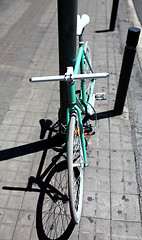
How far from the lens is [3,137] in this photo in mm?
3820

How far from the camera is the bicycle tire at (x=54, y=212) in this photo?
9.01 ft

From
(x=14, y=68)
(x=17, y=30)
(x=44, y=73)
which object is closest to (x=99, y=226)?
(x=44, y=73)

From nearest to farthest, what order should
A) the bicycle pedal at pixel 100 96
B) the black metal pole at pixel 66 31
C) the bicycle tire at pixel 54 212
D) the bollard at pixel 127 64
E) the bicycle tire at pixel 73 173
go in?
the bicycle tire at pixel 73 173, the black metal pole at pixel 66 31, the bicycle tire at pixel 54 212, the bollard at pixel 127 64, the bicycle pedal at pixel 100 96

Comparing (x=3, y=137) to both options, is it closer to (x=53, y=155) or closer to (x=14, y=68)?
(x=53, y=155)

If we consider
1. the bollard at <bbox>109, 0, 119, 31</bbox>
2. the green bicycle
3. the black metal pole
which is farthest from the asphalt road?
the black metal pole

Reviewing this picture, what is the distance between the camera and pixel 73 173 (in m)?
2.81

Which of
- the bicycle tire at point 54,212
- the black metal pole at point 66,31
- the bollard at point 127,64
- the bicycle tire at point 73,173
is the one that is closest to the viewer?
the bicycle tire at point 73,173

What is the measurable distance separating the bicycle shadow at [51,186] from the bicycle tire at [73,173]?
0.24 meters

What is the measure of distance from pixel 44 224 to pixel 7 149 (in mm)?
1317

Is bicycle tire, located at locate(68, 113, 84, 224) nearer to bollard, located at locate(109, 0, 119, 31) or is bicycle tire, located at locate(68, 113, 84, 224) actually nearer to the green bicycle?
the green bicycle

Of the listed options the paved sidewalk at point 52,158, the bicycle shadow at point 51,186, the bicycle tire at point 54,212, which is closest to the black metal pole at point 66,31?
the bicycle shadow at point 51,186

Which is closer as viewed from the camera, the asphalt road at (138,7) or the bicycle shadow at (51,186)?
the bicycle shadow at (51,186)

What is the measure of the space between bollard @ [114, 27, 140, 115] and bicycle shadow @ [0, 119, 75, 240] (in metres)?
1.18

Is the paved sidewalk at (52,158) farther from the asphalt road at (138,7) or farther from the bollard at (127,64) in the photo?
the asphalt road at (138,7)
